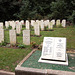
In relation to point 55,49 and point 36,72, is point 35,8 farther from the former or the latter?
point 36,72

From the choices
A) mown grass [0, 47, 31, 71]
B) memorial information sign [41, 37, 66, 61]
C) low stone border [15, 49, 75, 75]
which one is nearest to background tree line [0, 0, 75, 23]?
mown grass [0, 47, 31, 71]

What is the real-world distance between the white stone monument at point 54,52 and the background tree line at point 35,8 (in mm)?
11057

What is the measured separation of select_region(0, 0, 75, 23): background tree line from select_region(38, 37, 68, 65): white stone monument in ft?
36.3

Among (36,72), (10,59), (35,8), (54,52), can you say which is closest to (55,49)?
(54,52)

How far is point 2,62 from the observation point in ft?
15.5

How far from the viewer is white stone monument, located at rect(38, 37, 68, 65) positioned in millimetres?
4262

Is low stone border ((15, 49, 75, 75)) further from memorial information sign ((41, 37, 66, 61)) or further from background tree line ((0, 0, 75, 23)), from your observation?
background tree line ((0, 0, 75, 23))

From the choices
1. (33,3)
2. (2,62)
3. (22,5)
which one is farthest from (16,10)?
(2,62)

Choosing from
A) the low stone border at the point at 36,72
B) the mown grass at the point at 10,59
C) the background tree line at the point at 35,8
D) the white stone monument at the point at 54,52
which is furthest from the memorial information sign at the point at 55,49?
the background tree line at the point at 35,8

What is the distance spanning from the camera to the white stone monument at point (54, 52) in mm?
4262

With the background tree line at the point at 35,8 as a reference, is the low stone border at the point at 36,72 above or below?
below

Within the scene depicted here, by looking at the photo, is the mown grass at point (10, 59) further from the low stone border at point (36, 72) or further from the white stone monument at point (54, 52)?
the white stone monument at point (54, 52)

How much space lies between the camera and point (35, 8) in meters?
21.1

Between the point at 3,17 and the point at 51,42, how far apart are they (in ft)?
55.2
